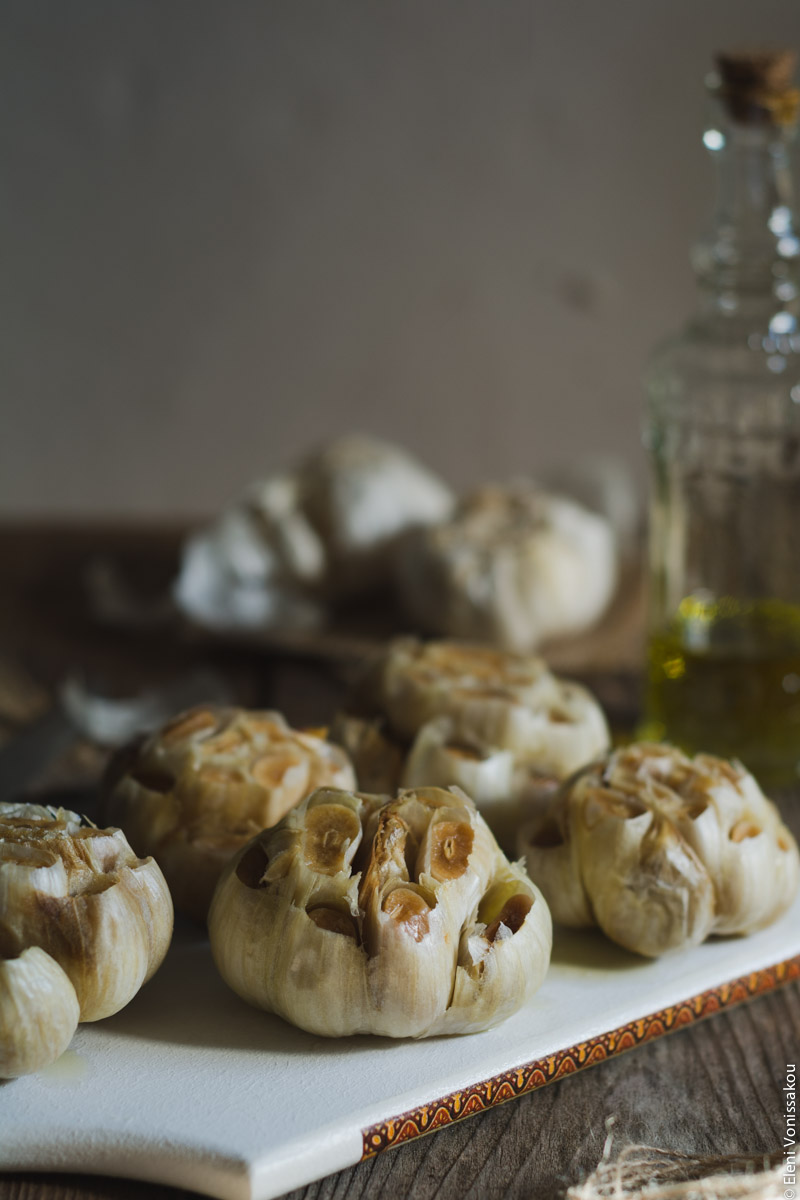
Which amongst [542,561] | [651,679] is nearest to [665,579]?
[651,679]

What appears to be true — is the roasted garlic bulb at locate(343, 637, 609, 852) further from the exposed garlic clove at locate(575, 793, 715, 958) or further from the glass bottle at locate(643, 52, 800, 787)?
the glass bottle at locate(643, 52, 800, 787)

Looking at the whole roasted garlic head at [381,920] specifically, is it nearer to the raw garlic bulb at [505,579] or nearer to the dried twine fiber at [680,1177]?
the dried twine fiber at [680,1177]

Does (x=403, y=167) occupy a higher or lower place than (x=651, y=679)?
higher

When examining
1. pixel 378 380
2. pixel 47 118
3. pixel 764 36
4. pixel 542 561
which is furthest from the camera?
pixel 378 380

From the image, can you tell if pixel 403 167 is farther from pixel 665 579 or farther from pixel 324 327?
pixel 665 579

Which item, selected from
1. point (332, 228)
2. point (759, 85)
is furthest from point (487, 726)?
point (332, 228)

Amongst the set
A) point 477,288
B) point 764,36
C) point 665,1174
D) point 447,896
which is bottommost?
point 665,1174

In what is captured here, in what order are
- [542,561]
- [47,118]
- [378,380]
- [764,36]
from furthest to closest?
[378,380] → [47,118] → [764,36] → [542,561]
